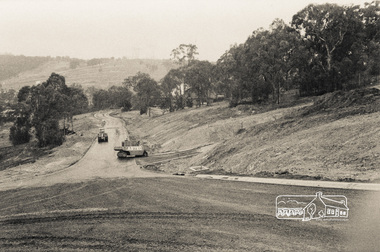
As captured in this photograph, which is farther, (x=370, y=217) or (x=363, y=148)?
(x=363, y=148)

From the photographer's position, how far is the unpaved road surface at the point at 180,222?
8398 mm

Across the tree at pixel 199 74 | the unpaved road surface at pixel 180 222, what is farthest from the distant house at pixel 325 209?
the tree at pixel 199 74

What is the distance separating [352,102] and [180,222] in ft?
68.1

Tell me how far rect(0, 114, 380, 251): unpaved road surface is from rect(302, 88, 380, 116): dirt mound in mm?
12652

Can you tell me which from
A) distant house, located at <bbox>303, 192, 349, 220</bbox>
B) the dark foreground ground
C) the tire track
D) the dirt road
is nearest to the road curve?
the dirt road

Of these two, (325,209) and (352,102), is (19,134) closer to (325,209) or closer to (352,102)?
(352,102)

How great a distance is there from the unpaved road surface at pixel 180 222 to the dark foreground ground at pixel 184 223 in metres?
0.03

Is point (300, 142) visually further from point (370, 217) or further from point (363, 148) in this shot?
point (370, 217)

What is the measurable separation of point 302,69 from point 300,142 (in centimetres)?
3877

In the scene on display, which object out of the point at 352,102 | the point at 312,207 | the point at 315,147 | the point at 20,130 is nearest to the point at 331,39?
the point at 352,102

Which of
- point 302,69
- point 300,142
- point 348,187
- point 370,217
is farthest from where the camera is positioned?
point 302,69

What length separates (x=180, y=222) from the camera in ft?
34.4

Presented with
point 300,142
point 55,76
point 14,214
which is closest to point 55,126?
point 55,76

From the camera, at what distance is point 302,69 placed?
175 ft
